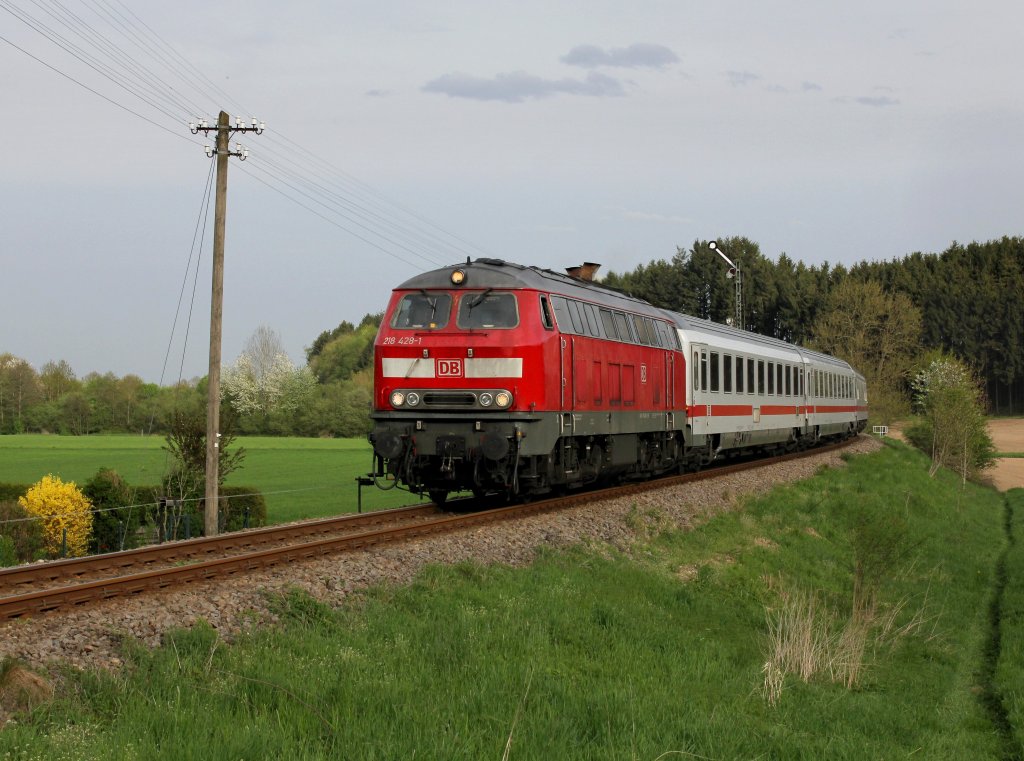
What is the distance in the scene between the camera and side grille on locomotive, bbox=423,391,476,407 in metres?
15.9

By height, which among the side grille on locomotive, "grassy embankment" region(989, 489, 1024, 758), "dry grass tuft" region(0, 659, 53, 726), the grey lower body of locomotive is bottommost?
"grassy embankment" region(989, 489, 1024, 758)

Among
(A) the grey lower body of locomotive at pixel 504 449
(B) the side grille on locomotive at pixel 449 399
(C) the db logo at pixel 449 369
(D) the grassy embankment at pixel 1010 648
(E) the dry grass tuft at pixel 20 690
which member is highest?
(C) the db logo at pixel 449 369

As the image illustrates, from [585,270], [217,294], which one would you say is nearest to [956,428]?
[585,270]

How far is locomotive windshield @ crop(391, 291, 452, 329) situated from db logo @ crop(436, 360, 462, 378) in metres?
0.65

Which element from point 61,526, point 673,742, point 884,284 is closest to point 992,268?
point 884,284

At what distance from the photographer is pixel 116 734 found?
6.34 meters

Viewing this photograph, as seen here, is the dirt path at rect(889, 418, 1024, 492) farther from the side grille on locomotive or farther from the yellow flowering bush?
the side grille on locomotive

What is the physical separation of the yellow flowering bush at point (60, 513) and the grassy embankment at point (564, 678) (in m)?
14.4

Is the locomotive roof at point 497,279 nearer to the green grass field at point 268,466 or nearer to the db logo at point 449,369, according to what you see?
the db logo at point 449,369

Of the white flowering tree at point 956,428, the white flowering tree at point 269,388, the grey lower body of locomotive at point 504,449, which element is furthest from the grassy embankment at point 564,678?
the white flowering tree at point 269,388

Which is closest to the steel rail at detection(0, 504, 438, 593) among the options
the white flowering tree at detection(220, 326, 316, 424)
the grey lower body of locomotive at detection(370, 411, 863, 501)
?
the grey lower body of locomotive at detection(370, 411, 863, 501)

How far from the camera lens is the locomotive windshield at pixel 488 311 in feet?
53.0

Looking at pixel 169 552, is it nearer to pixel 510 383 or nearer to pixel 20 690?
pixel 510 383

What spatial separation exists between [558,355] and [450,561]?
4821mm
